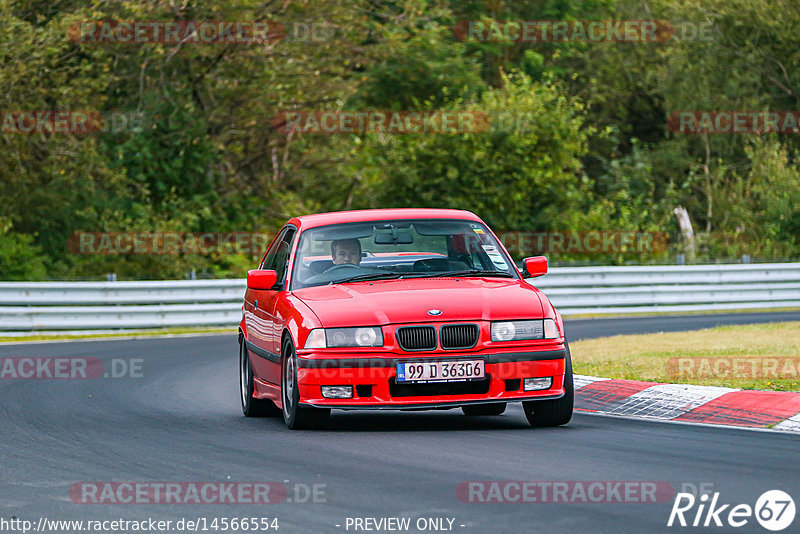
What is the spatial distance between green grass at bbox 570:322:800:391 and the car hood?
261 cm

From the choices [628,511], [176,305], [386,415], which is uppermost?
[628,511]

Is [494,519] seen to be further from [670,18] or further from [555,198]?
[670,18]

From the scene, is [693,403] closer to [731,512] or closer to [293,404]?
[293,404]

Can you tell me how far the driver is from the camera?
35.6 ft

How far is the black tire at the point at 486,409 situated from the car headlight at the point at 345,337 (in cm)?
185

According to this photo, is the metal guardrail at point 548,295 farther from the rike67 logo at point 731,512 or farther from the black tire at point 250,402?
the rike67 logo at point 731,512

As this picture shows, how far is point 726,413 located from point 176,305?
15856mm

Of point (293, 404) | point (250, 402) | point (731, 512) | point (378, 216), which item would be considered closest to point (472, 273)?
point (378, 216)

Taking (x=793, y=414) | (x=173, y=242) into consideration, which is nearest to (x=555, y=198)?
(x=173, y=242)

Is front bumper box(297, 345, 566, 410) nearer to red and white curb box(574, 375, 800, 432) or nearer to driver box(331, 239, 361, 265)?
driver box(331, 239, 361, 265)

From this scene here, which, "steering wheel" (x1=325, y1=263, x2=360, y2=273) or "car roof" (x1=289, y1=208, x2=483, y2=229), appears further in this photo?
"car roof" (x1=289, y1=208, x2=483, y2=229)

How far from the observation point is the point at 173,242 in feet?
101

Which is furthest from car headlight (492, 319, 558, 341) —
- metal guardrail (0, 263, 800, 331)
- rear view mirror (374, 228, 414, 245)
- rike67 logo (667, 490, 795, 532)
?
metal guardrail (0, 263, 800, 331)

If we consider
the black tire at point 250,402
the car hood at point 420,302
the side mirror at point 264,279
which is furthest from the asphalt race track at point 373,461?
the side mirror at point 264,279
